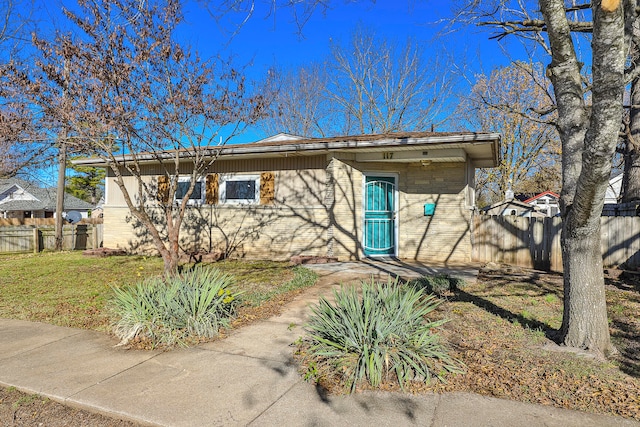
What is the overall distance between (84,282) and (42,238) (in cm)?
896

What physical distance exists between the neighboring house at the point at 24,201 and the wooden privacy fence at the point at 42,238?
23808 mm

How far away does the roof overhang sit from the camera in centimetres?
852

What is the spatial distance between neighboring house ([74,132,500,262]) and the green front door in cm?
3

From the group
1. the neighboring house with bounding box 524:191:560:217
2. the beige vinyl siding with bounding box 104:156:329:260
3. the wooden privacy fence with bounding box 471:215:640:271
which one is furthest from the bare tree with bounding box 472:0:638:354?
the neighboring house with bounding box 524:191:560:217

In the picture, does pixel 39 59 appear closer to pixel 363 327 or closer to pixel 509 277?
pixel 363 327

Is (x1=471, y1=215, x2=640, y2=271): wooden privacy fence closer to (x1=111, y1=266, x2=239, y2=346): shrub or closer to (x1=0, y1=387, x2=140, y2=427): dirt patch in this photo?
(x1=111, y1=266, x2=239, y2=346): shrub

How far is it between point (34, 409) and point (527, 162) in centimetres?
2464

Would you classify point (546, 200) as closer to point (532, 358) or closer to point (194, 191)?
point (194, 191)

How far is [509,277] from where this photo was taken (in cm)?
794

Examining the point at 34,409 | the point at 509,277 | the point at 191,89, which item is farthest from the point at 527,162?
the point at 34,409

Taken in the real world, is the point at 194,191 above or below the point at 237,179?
below

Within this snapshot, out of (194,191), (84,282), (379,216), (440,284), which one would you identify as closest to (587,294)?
(440,284)

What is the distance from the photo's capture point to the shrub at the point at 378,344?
332 centimetres

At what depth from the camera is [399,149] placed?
9.33m
